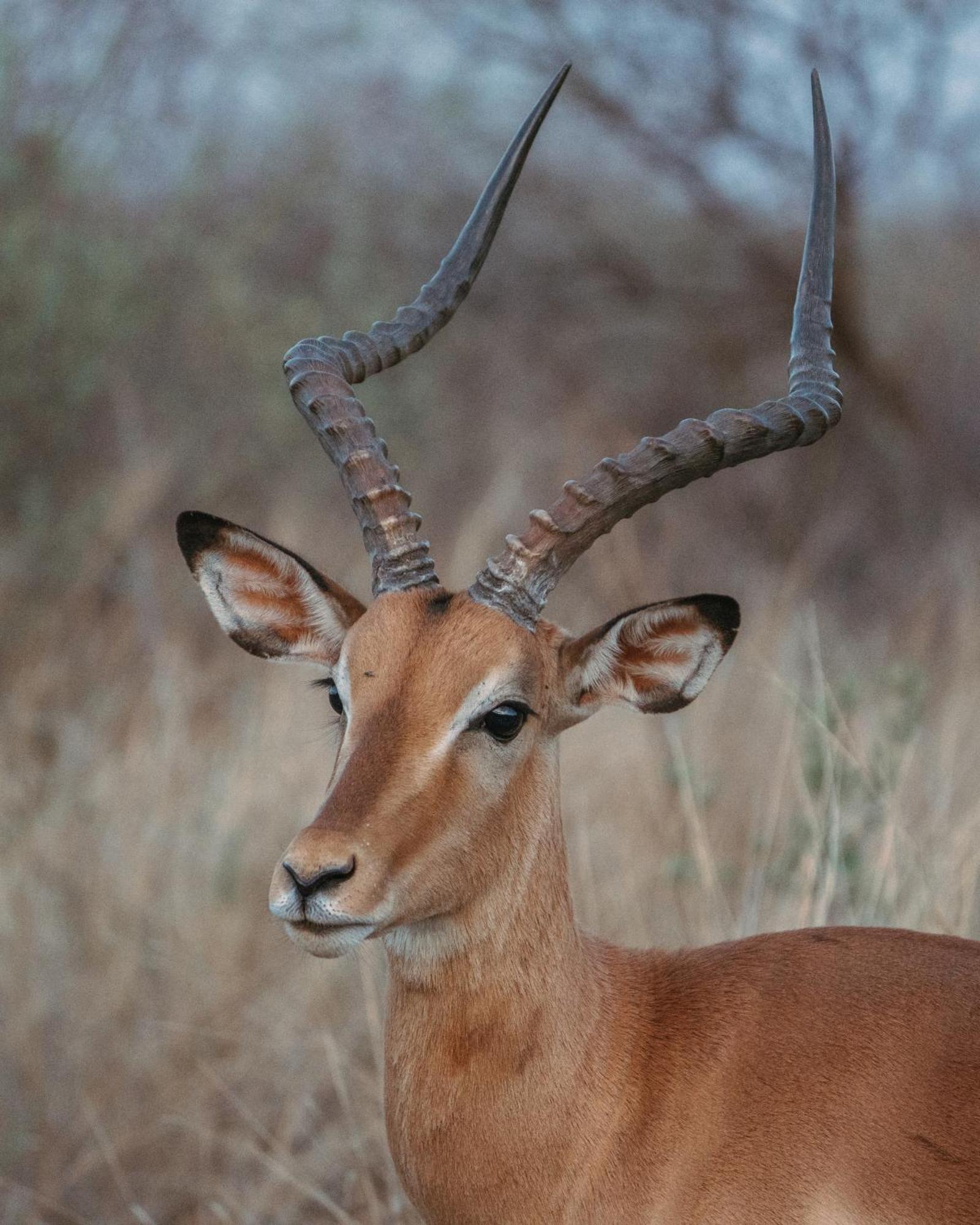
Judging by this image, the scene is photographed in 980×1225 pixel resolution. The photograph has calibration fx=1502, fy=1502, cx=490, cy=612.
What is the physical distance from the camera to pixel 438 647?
12.9 ft

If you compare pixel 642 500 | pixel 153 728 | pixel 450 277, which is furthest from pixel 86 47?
pixel 642 500

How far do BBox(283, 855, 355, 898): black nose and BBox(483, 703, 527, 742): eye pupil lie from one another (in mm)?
677

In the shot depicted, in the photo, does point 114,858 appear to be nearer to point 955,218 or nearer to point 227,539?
point 227,539

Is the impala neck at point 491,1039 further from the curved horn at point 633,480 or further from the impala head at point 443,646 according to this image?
the curved horn at point 633,480

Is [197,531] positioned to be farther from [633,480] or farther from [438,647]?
[633,480]

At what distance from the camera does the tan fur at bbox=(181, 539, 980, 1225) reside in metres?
3.58

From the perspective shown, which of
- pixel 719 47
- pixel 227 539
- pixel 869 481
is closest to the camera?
pixel 227 539

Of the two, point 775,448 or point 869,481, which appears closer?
point 775,448

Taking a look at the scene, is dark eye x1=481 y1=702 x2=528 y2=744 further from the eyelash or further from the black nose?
the black nose

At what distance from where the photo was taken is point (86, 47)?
13273 mm

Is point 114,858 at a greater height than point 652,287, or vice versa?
point 652,287

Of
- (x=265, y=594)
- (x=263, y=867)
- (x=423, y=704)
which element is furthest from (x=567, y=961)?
(x=263, y=867)

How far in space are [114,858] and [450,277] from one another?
451cm

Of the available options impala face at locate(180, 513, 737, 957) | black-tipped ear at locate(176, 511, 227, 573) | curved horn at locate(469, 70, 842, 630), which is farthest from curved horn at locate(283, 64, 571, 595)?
black-tipped ear at locate(176, 511, 227, 573)
